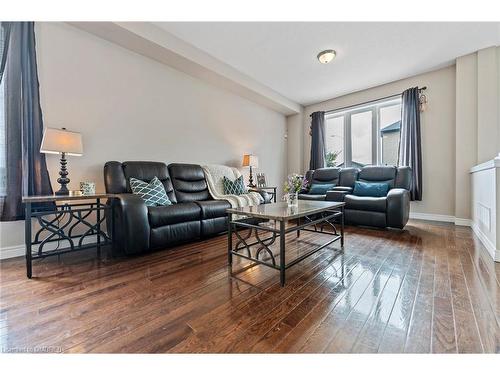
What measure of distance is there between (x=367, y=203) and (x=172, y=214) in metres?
2.74

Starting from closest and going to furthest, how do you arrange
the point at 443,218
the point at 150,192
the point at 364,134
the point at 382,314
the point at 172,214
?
1. the point at 382,314
2. the point at 172,214
3. the point at 150,192
4. the point at 443,218
5. the point at 364,134

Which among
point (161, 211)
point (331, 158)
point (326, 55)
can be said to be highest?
point (326, 55)

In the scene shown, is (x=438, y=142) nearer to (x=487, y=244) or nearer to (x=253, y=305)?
(x=487, y=244)

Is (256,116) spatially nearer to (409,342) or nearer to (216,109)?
(216,109)

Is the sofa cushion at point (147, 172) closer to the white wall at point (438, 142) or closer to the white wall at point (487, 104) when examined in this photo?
the white wall at point (438, 142)

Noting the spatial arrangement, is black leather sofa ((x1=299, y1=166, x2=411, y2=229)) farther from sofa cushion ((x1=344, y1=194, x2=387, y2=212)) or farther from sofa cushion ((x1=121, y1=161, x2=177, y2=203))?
sofa cushion ((x1=121, y1=161, x2=177, y2=203))

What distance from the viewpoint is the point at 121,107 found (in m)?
2.85

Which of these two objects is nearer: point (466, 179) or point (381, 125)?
point (466, 179)

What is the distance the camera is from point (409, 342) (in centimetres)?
103

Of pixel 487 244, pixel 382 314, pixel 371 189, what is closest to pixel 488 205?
pixel 487 244

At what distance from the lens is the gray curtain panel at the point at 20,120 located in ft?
6.81

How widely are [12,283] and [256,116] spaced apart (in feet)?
14.3

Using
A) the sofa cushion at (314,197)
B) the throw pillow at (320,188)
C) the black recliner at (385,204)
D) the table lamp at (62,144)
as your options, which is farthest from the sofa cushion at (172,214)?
the throw pillow at (320,188)
